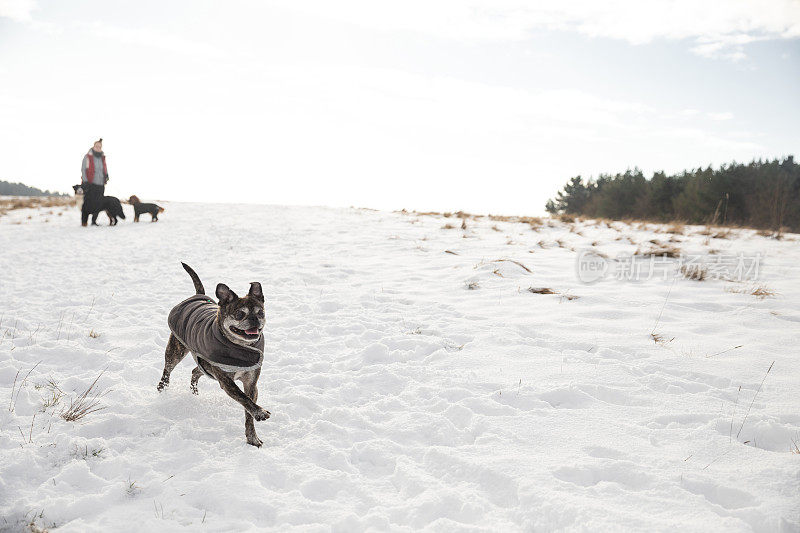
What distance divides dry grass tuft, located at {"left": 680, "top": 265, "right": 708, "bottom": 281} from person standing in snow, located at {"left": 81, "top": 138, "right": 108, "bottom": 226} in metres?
16.5

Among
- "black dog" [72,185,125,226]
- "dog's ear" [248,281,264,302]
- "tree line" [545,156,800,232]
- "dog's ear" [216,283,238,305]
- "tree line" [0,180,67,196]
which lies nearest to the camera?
"dog's ear" [216,283,238,305]

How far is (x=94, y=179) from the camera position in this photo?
14.2 meters

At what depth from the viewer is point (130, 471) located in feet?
10.0

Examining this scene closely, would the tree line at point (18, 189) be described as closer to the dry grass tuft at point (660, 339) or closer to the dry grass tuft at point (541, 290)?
the dry grass tuft at point (541, 290)

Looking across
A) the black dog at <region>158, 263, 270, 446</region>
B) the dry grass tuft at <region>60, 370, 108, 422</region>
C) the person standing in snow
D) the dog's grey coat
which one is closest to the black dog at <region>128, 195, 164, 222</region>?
the person standing in snow

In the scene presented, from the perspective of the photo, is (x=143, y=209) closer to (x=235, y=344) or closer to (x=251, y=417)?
(x=235, y=344)

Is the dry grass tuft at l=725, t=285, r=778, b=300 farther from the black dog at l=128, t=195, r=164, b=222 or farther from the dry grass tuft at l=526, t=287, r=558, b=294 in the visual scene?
the black dog at l=128, t=195, r=164, b=222

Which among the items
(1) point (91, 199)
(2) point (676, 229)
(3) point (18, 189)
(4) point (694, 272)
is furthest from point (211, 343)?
(3) point (18, 189)

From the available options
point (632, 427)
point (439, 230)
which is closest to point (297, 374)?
point (632, 427)

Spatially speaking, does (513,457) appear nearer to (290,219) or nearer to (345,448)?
(345,448)

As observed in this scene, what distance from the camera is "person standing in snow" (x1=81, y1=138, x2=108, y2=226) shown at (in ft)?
45.9

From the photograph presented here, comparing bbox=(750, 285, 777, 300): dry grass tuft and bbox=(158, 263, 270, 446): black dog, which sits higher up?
bbox=(750, 285, 777, 300): dry grass tuft

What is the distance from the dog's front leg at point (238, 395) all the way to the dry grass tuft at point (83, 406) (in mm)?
1042

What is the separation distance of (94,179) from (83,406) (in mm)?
13382
